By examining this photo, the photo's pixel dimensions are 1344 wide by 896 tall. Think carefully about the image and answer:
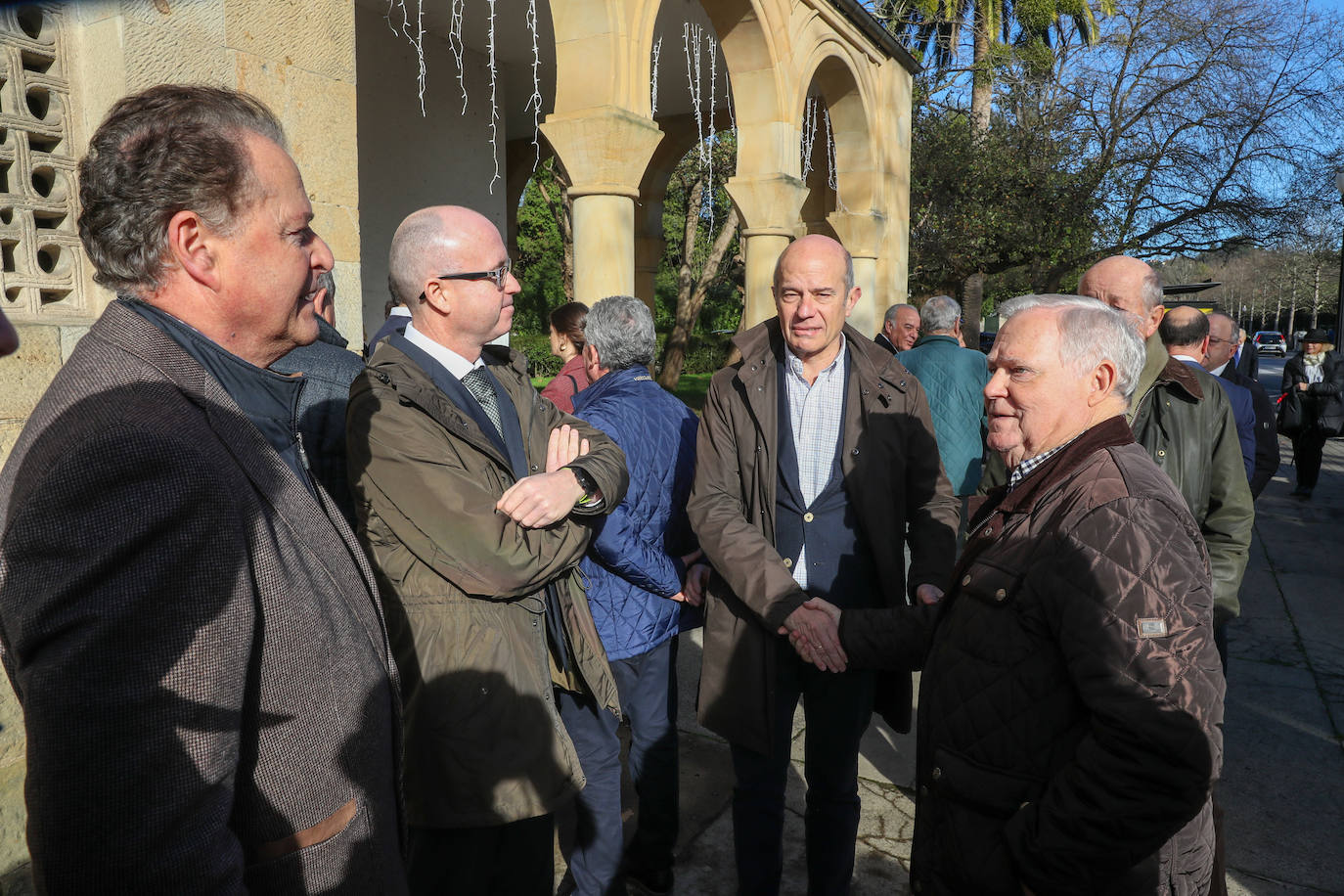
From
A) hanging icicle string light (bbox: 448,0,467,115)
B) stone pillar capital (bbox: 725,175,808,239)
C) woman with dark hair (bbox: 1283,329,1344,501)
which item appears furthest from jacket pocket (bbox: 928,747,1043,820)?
woman with dark hair (bbox: 1283,329,1344,501)

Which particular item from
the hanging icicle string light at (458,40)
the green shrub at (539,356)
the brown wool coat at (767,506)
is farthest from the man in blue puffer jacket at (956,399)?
the green shrub at (539,356)

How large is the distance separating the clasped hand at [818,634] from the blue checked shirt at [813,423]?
0.20m

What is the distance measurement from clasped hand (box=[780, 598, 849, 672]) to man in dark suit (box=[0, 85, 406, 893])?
4.21 feet

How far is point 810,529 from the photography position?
2.66m

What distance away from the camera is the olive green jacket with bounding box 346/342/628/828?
191 centimetres

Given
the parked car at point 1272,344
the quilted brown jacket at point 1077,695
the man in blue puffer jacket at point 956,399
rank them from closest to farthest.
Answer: the quilted brown jacket at point 1077,695
the man in blue puffer jacket at point 956,399
the parked car at point 1272,344

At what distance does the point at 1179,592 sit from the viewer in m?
1.46

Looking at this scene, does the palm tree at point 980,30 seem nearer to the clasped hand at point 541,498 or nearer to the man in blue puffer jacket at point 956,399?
the man in blue puffer jacket at point 956,399

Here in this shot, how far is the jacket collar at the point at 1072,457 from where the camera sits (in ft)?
5.44

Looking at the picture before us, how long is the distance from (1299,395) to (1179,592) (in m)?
9.91

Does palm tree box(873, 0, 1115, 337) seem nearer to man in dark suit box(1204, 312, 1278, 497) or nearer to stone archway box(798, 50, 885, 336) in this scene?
stone archway box(798, 50, 885, 336)

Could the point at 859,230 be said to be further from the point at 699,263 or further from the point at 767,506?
the point at 699,263

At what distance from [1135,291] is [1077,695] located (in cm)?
181

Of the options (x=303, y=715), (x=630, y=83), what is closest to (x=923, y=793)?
(x=303, y=715)
